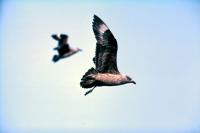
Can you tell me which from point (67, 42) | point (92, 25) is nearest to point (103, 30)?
point (92, 25)

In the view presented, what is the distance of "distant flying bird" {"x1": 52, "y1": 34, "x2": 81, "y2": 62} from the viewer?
11672mm

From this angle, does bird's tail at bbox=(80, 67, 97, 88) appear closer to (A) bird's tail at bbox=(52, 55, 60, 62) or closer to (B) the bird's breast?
(B) the bird's breast

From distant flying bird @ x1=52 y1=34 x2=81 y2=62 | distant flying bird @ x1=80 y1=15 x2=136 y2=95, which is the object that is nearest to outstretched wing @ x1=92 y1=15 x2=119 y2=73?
distant flying bird @ x1=80 y1=15 x2=136 y2=95

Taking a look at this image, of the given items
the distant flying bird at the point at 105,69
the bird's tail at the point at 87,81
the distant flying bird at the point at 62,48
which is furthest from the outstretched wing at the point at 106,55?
the distant flying bird at the point at 62,48

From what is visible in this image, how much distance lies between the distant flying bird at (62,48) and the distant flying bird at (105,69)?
11.2ft

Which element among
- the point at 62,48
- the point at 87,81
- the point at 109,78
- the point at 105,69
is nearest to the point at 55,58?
the point at 62,48

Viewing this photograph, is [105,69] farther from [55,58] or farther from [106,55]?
[55,58]

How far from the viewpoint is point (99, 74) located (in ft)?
50.6

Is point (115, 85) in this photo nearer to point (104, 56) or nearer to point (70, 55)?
point (104, 56)

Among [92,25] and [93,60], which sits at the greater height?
[92,25]

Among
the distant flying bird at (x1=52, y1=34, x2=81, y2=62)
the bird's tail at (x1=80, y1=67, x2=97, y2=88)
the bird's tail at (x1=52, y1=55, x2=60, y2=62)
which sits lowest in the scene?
the bird's tail at (x1=52, y1=55, x2=60, y2=62)

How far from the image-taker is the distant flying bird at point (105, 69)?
1520 centimetres

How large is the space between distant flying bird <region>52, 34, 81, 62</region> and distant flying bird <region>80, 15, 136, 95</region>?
3.41 m

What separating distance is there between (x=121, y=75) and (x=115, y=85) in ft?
1.18
